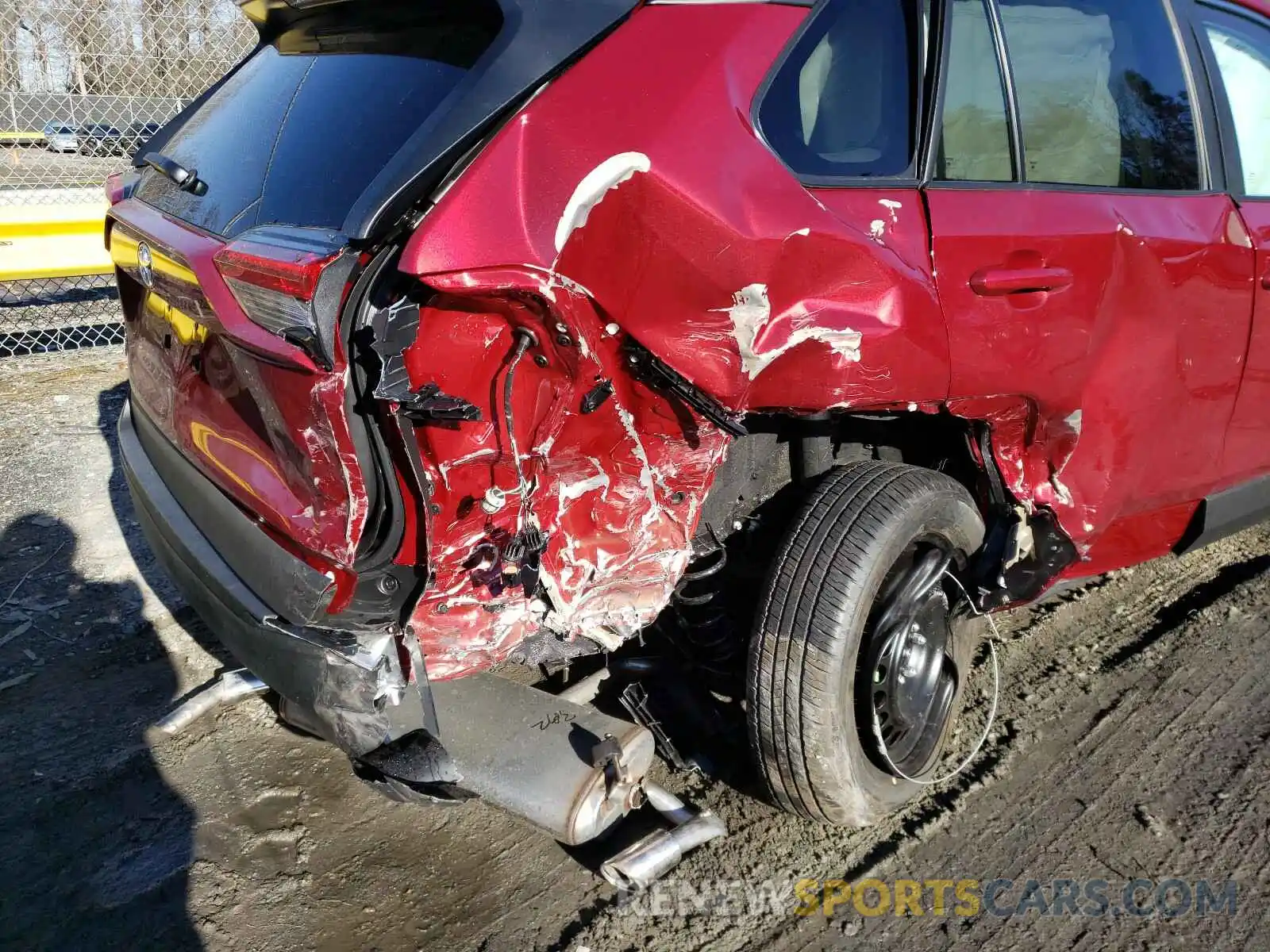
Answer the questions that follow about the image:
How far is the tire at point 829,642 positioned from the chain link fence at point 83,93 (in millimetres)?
5406

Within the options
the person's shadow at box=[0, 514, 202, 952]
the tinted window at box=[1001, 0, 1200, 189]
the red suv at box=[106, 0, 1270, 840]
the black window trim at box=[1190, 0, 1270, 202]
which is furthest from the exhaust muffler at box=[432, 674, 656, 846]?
the black window trim at box=[1190, 0, 1270, 202]

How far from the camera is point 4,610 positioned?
3.60 meters

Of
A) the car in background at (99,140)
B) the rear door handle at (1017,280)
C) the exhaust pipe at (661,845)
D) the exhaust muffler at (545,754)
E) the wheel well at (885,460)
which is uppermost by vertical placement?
the rear door handle at (1017,280)

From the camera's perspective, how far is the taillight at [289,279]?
172 centimetres

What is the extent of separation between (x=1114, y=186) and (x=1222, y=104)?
705mm

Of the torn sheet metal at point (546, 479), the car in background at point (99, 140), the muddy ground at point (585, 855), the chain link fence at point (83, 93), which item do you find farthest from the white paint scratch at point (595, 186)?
the car in background at point (99, 140)

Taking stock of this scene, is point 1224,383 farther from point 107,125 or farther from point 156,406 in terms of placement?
point 107,125

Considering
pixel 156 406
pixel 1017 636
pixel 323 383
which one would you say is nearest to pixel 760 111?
pixel 323 383

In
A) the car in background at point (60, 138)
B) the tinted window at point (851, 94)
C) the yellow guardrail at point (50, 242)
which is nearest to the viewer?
the tinted window at point (851, 94)

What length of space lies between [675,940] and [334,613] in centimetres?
110

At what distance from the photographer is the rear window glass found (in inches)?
74.0

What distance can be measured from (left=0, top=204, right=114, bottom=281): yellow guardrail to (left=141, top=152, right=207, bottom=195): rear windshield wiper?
3382 mm

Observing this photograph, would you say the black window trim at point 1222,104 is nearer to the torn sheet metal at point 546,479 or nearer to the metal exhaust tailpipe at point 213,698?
the torn sheet metal at point 546,479

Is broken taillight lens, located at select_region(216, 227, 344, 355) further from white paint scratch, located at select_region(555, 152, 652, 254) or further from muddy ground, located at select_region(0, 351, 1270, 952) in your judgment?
muddy ground, located at select_region(0, 351, 1270, 952)
